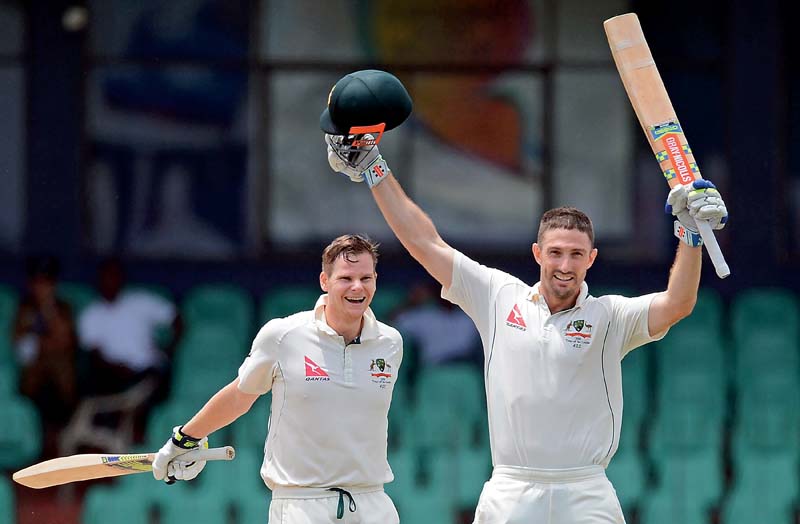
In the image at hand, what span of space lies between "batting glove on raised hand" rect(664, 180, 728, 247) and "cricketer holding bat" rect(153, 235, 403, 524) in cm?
93

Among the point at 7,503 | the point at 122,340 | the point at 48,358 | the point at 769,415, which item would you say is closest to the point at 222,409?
the point at 7,503

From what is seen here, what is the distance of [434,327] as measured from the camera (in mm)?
8922

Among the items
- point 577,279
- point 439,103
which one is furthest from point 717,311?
point 577,279

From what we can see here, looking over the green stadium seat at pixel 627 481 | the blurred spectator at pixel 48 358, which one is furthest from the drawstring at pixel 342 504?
the blurred spectator at pixel 48 358

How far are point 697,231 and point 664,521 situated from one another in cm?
399

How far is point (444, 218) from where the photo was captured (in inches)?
367

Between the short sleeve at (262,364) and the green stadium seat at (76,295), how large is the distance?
431cm

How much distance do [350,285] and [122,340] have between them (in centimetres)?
433

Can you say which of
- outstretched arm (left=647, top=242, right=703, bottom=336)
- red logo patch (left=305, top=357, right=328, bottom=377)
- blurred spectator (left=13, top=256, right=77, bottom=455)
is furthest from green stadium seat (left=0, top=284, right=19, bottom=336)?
outstretched arm (left=647, top=242, right=703, bottom=336)

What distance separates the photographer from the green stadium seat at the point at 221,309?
8.96 m

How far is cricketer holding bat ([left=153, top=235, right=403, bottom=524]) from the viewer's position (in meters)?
4.70

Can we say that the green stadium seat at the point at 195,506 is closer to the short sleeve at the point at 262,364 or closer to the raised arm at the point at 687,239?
the short sleeve at the point at 262,364

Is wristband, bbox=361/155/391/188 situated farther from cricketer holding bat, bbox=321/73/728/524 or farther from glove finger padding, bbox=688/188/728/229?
glove finger padding, bbox=688/188/728/229

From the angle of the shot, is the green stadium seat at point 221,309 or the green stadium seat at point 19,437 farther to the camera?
the green stadium seat at point 221,309
